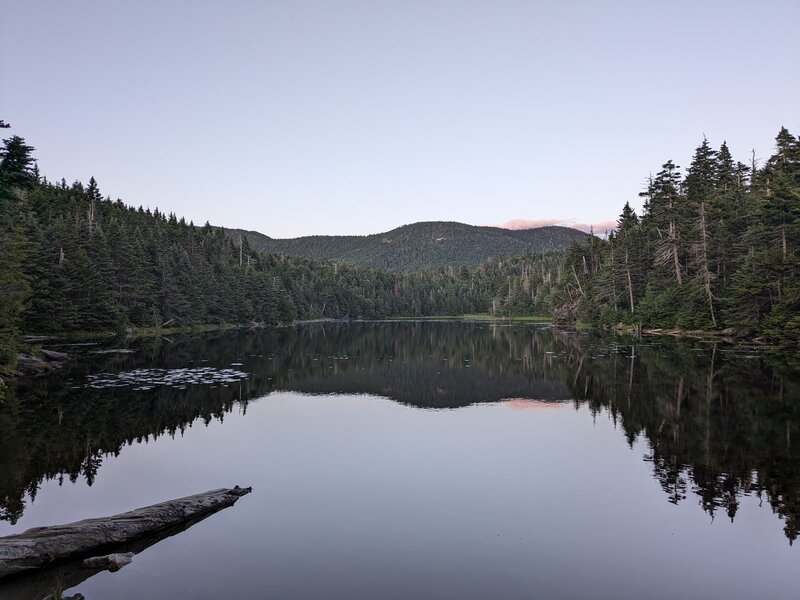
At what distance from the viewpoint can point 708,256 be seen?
234ft

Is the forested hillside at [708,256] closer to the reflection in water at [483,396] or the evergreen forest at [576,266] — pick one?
the evergreen forest at [576,266]

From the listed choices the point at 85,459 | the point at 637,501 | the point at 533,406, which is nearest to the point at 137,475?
the point at 85,459

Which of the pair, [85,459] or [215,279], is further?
[215,279]

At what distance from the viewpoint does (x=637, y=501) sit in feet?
52.8

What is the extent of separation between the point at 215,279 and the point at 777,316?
3739 inches

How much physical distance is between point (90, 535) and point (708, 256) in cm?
7499

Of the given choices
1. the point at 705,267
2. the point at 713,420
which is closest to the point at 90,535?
the point at 713,420

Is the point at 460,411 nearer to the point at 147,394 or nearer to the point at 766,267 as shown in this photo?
the point at 147,394

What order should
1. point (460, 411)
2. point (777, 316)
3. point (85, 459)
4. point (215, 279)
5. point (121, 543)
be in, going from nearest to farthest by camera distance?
point (121, 543), point (85, 459), point (460, 411), point (777, 316), point (215, 279)

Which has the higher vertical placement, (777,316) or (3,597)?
(777,316)

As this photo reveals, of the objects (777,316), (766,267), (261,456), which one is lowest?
(261,456)

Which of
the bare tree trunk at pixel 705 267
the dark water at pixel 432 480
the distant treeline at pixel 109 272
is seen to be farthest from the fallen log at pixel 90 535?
the bare tree trunk at pixel 705 267

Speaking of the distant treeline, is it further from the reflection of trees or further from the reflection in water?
the reflection of trees

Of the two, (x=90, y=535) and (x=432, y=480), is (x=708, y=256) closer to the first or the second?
(x=432, y=480)
